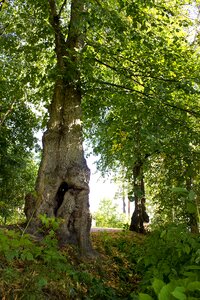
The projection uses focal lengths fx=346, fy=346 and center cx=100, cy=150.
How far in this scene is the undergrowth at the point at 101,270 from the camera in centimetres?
238

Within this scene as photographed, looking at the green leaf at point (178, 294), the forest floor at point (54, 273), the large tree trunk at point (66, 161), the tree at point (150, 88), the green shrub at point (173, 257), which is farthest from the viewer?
the tree at point (150, 88)

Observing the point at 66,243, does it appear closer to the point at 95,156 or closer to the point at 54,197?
the point at 54,197

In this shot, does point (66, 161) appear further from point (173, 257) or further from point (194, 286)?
point (194, 286)

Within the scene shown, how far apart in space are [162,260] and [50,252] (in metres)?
1.58

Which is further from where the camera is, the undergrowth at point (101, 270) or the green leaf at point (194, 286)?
the undergrowth at point (101, 270)

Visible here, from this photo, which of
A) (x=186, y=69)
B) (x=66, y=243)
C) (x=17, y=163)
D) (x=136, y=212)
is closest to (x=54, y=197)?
(x=66, y=243)

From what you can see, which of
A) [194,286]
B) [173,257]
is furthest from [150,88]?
[194,286]

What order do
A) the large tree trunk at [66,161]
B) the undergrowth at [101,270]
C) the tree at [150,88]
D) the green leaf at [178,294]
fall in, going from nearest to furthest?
1. the green leaf at [178,294]
2. the undergrowth at [101,270]
3. the large tree trunk at [66,161]
4. the tree at [150,88]

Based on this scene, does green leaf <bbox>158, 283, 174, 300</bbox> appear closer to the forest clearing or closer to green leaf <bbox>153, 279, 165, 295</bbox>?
green leaf <bbox>153, 279, 165, 295</bbox>

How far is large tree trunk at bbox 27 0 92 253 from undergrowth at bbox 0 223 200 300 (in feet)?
2.15

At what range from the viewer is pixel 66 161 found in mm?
7680

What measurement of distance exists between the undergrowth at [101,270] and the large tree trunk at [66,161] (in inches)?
25.8

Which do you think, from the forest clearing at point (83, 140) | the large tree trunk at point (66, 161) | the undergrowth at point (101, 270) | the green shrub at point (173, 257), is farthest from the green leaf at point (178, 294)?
the large tree trunk at point (66, 161)

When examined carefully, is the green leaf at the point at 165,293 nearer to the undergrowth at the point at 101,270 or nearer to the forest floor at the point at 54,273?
the undergrowth at the point at 101,270
